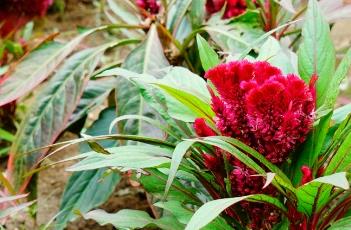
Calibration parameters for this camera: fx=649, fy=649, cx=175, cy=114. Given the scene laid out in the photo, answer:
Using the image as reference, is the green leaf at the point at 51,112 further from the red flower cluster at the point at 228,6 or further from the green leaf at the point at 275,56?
the green leaf at the point at 275,56

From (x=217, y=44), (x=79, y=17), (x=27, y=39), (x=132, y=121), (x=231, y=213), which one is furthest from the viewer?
(x=79, y=17)

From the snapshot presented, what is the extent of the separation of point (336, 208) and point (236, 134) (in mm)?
245

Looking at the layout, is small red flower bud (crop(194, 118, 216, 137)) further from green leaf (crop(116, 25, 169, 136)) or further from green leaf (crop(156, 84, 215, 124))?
green leaf (crop(116, 25, 169, 136))

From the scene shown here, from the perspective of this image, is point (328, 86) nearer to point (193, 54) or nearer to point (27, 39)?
point (193, 54)

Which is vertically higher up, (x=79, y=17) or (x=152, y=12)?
(x=152, y=12)

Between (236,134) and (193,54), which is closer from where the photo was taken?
(236,134)

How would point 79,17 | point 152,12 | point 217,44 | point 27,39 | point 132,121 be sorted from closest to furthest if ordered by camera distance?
1. point 132,121
2. point 217,44
3. point 152,12
4. point 27,39
5. point 79,17

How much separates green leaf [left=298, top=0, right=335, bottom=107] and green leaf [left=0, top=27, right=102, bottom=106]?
834mm

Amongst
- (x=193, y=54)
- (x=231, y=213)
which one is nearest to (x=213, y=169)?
(x=231, y=213)

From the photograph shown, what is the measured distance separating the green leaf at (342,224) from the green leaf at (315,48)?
0.96 feet

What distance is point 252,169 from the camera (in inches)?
44.4

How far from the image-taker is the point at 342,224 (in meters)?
1.12

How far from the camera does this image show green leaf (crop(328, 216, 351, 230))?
3.64 feet

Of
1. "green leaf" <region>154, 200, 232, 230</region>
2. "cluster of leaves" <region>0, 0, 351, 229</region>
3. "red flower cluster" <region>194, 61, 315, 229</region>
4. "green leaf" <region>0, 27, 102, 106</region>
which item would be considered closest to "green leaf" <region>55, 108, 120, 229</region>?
"cluster of leaves" <region>0, 0, 351, 229</region>
